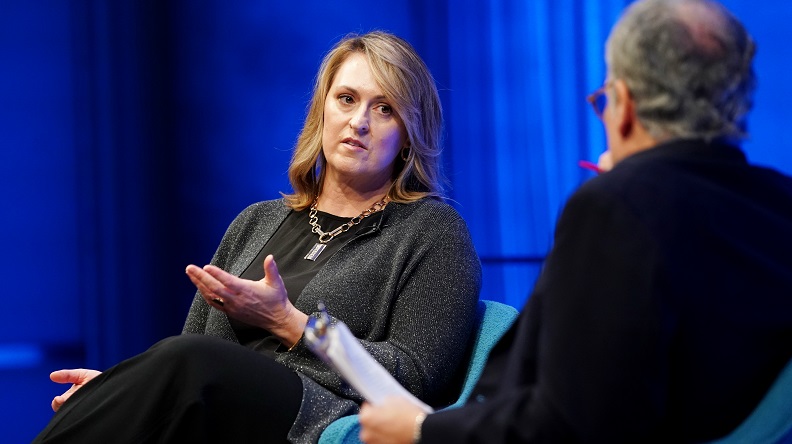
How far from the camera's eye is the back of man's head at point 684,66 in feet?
4.05

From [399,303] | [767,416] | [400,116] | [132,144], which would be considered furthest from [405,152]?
[132,144]

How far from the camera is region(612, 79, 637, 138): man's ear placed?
4.17 ft

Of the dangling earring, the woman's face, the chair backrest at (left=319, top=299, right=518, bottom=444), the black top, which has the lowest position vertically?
the chair backrest at (left=319, top=299, right=518, bottom=444)

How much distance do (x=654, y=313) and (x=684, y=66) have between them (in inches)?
12.7

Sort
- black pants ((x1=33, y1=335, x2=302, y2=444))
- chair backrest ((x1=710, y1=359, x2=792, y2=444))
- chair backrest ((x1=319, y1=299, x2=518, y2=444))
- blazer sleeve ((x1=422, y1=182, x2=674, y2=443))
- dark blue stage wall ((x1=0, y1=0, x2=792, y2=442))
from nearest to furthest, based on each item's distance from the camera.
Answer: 1. blazer sleeve ((x1=422, y1=182, x2=674, y2=443))
2. chair backrest ((x1=710, y1=359, x2=792, y2=444))
3. black pants ((x1=33, y1=335, x2=302, y2=444))
4. chair backrest ((x1=319, y1=299, x2=518, y2=444))
5. dark blue stage wall ((x1=0, y1=0, x2=792, y2=442))

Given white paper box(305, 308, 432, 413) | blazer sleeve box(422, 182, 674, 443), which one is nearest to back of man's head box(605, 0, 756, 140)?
blazer sleeve box(422, 182, 674, 443)

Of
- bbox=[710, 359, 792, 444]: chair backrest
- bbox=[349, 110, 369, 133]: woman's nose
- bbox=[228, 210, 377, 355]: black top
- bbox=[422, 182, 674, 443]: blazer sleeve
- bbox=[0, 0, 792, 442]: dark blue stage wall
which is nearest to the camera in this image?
bbox=[422, 182, 674, 443]: blazer sleeve

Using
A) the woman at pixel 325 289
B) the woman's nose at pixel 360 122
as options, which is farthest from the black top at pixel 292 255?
the woman's nose at pixel 360 122

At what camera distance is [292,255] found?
8.20 ft

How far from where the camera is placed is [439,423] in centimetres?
129

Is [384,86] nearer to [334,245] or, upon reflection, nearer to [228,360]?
[334,245]

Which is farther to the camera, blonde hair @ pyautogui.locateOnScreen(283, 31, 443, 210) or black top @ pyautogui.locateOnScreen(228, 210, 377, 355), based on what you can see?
blonde hair @ pyautogui.locateOnScreen(283, 31, 443, 210)

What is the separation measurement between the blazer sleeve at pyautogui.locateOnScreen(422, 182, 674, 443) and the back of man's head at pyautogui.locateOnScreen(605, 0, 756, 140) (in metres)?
0.16

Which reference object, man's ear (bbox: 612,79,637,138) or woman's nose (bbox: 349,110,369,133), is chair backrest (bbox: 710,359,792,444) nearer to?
man's ear (bbox: 612,79,637,138)
